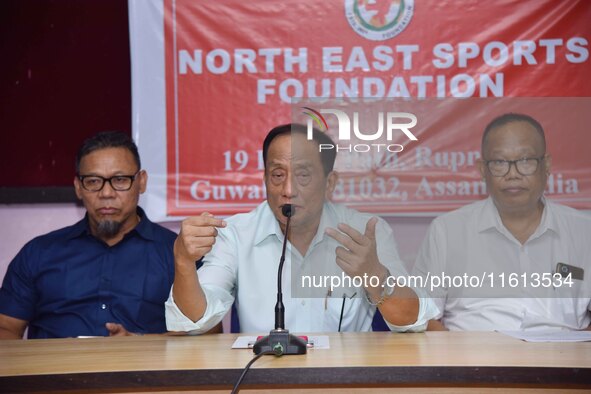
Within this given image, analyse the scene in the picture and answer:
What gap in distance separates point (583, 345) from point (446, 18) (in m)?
1.58

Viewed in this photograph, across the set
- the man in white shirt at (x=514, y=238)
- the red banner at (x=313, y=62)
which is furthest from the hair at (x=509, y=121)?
the red banner at (x=313, y=62)

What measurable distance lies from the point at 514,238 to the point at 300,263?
1.81 ft

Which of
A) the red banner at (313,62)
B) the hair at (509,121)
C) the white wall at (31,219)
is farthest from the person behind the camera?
the white wall at (31,219)

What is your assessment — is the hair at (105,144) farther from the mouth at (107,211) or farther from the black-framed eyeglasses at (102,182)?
the mouth at (107,211)

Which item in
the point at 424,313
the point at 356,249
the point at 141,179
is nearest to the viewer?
the point at 356,249

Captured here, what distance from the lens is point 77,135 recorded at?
3148 mm

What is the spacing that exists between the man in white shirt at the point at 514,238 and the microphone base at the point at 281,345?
1.42 feet

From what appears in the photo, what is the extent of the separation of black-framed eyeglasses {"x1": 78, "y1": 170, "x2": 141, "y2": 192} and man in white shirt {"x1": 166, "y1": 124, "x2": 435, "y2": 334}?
53 cm

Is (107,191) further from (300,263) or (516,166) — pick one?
(516,166)

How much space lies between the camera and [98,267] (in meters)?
2.58

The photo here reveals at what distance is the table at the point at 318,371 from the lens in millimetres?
1512

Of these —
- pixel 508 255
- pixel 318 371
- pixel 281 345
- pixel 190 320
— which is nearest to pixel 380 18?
pixel 508 255

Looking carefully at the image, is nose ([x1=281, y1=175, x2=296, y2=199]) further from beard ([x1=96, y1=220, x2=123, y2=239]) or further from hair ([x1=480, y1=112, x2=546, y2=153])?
beard ([x1=96, y1=220, x2=123, y2=239])

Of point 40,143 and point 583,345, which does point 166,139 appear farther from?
point 583,345
